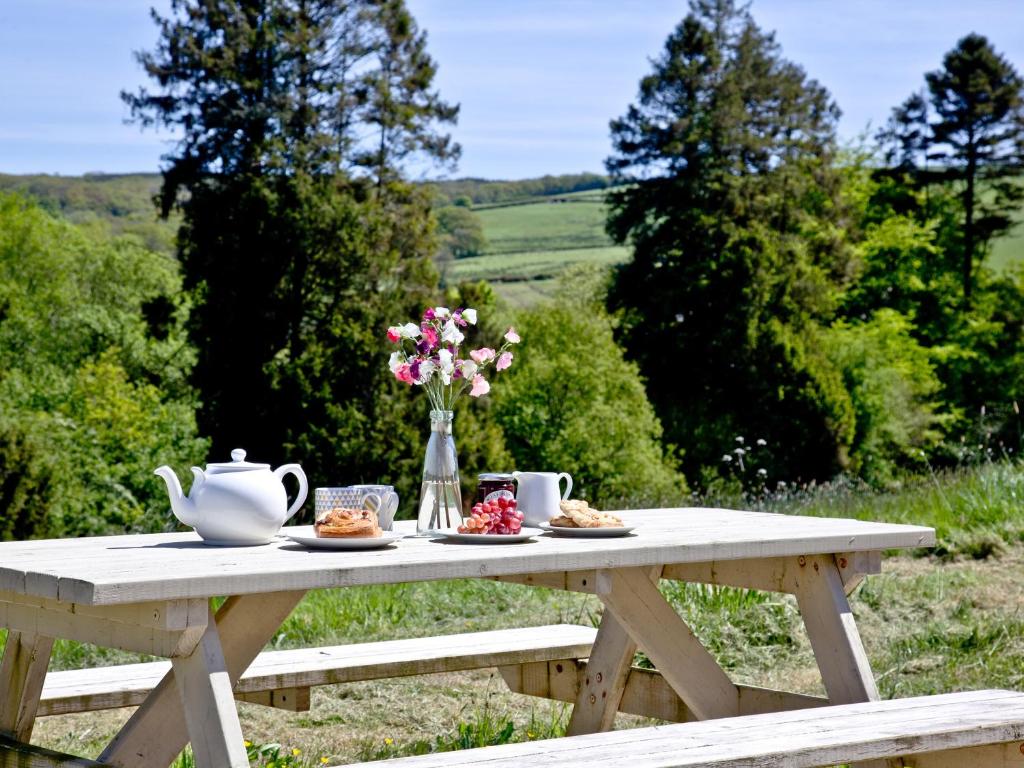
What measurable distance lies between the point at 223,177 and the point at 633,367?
1145cm

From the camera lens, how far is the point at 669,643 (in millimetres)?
3555

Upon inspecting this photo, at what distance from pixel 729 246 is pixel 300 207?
11966mm

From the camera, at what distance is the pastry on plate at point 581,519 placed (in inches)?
128

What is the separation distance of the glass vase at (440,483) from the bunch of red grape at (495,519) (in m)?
0.18

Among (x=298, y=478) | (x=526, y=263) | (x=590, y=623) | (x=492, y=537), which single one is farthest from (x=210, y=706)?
(x=526, y=263)

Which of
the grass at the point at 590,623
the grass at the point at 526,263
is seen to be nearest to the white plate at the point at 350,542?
the grass at the point at 590,623

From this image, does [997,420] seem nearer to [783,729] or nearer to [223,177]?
[223,177]

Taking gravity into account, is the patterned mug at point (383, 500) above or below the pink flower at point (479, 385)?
below

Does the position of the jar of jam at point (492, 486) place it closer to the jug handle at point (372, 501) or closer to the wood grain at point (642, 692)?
the jug handle at point (372, 501)

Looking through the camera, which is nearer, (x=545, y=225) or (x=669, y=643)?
(x=669, y=643)

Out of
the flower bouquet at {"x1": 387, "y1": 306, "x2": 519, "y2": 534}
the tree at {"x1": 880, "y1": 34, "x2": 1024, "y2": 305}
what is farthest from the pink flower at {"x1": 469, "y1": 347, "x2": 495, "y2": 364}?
the tree at {"x1": 880, "y1": 34, "x2": 1024, "y2": 305}

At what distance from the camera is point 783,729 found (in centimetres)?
304

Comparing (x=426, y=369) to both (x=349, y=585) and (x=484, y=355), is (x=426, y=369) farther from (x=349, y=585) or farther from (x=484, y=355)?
(x=349, y=585)

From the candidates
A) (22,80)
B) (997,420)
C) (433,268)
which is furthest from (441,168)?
(22,80)
